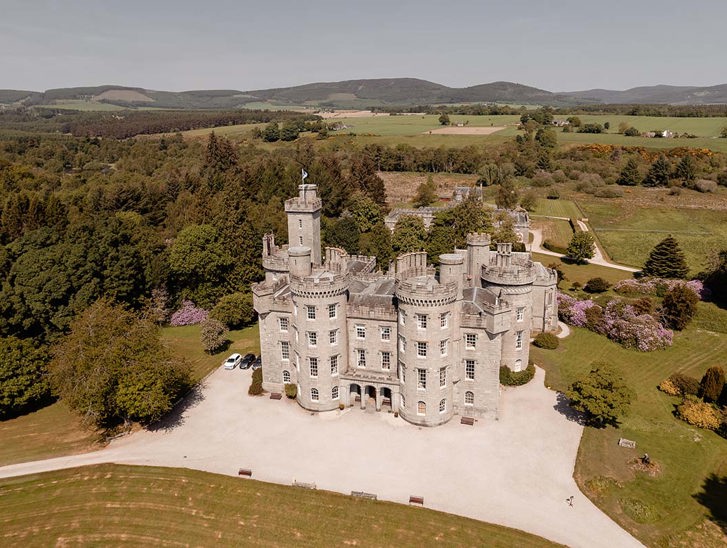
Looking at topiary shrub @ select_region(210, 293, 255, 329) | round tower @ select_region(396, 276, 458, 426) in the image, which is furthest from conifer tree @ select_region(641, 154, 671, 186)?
round tower @ select_region(396, 276, 458, 426)

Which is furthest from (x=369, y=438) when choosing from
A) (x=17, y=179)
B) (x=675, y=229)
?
(x=675, y=229)

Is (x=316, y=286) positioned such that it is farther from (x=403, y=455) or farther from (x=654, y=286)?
(x=654, y=286)

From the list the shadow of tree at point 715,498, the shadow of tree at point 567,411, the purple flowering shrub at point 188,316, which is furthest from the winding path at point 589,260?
the purple flowering shrub at point 188,316

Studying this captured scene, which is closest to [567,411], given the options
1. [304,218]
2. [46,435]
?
[304,218]

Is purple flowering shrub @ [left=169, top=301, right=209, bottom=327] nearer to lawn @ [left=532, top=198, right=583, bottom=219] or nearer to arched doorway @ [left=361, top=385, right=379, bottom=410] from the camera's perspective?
arched doorway @ [left=361, top=385, right=379, bottom=410]

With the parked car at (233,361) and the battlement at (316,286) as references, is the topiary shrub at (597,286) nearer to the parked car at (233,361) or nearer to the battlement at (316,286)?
the battlement at (316,286)

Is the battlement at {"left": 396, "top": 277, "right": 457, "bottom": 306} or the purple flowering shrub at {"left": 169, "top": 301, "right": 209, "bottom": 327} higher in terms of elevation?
the battlement at {"left": 396, "top": 277, "right": 457, "bottom": 306}
